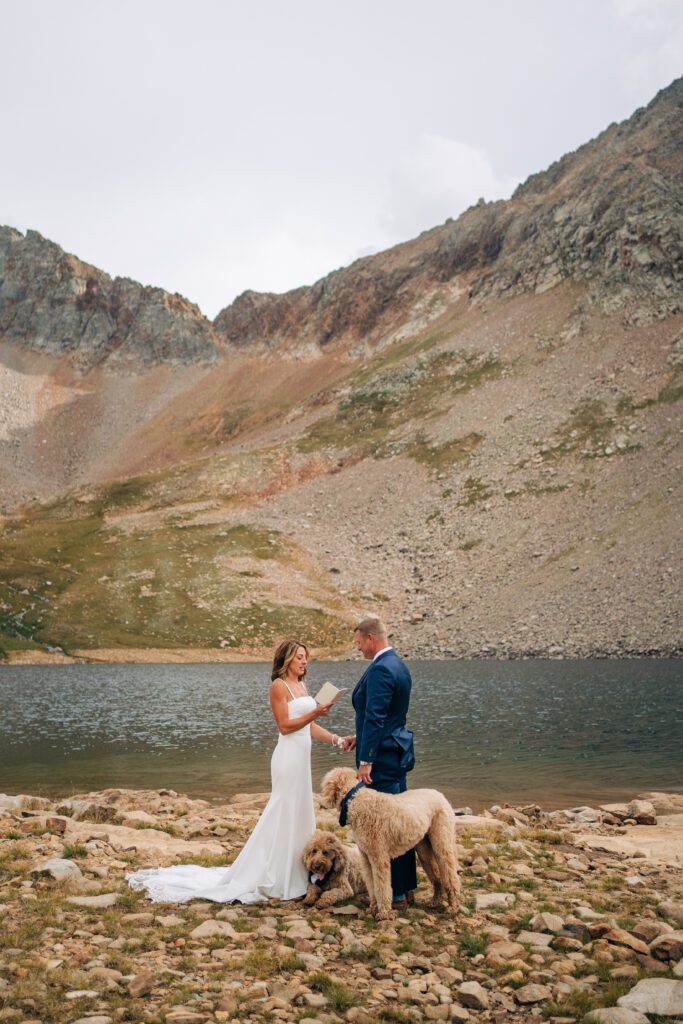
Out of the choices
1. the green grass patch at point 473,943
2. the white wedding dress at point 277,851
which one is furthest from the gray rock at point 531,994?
the white wedding dress at point 277,851

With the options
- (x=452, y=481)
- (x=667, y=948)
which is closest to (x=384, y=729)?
(x=667, y=948)

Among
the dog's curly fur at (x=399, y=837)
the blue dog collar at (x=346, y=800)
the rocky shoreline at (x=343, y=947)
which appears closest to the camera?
the rocky shoreline at (x=343, y=947)

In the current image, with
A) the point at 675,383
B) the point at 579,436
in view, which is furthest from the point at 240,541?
the point at 675,383

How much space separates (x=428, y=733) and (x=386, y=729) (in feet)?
89.6

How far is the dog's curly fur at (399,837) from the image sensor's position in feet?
34.3

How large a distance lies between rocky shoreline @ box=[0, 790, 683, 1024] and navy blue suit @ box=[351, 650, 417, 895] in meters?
0.68

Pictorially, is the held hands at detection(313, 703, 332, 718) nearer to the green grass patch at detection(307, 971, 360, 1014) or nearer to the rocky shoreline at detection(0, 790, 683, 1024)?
the rocky shoreline at detection(0, 790, 683, 1024)

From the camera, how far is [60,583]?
100312 millimetres

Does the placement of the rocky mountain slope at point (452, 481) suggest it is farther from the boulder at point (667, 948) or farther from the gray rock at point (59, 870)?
the gray rock at point (59, 870)

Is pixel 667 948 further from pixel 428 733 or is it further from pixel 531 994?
pixel 428 733

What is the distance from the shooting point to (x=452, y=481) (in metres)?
120

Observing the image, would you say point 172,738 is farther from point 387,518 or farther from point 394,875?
Result: point 387,518

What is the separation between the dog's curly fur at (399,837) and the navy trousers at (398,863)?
7.9 inches

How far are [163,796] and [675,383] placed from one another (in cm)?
11360
